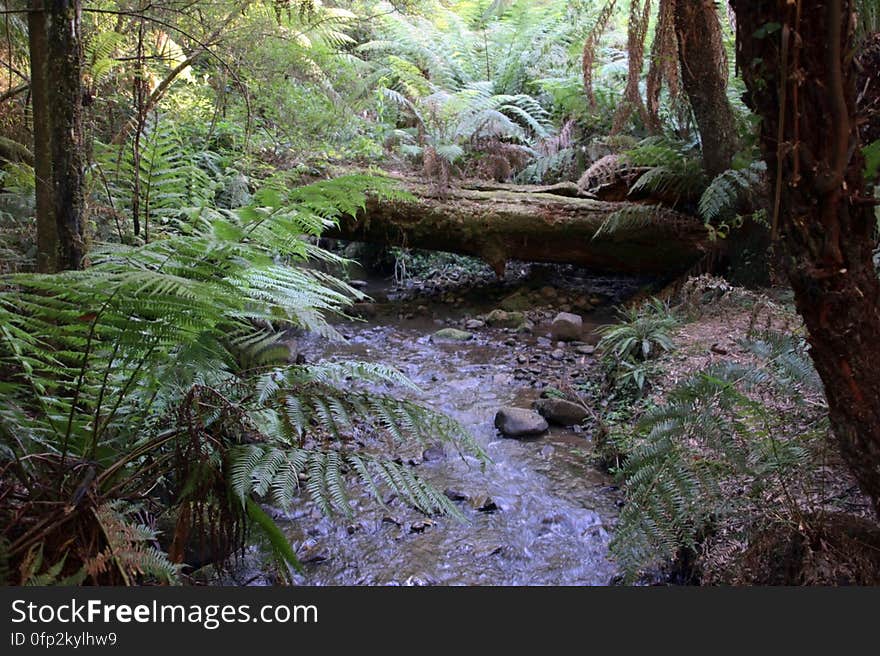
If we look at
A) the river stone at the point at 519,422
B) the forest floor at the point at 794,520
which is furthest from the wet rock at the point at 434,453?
the forest floor at the point at 794,520

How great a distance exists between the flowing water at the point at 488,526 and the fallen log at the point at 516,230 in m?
2.30

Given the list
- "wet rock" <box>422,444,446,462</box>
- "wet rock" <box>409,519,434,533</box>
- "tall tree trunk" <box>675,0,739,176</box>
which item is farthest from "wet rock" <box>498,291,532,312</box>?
"wet rock" <box>409,519,434,533</box>

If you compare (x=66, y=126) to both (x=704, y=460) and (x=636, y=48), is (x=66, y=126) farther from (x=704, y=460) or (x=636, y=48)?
(x=636, y=48)

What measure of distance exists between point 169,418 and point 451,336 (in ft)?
12.5

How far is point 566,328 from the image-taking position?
5.30 meters

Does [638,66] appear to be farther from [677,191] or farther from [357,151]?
[357,151]

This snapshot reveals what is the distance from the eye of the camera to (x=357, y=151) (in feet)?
21.0

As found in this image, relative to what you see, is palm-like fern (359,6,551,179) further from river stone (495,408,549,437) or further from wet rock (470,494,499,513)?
wet rock (470,494,499,513)

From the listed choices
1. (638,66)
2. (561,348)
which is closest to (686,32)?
(638,66)

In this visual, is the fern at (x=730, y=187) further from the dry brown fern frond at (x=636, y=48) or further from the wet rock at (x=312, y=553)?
the wet rock at (x=312, y=553)

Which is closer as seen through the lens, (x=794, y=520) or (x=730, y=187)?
(x=794, y=520)

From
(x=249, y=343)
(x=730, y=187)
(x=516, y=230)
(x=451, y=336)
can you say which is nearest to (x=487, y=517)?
(x=249, y=343)

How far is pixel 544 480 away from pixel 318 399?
5.87 ft

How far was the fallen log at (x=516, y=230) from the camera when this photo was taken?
5.68 m
